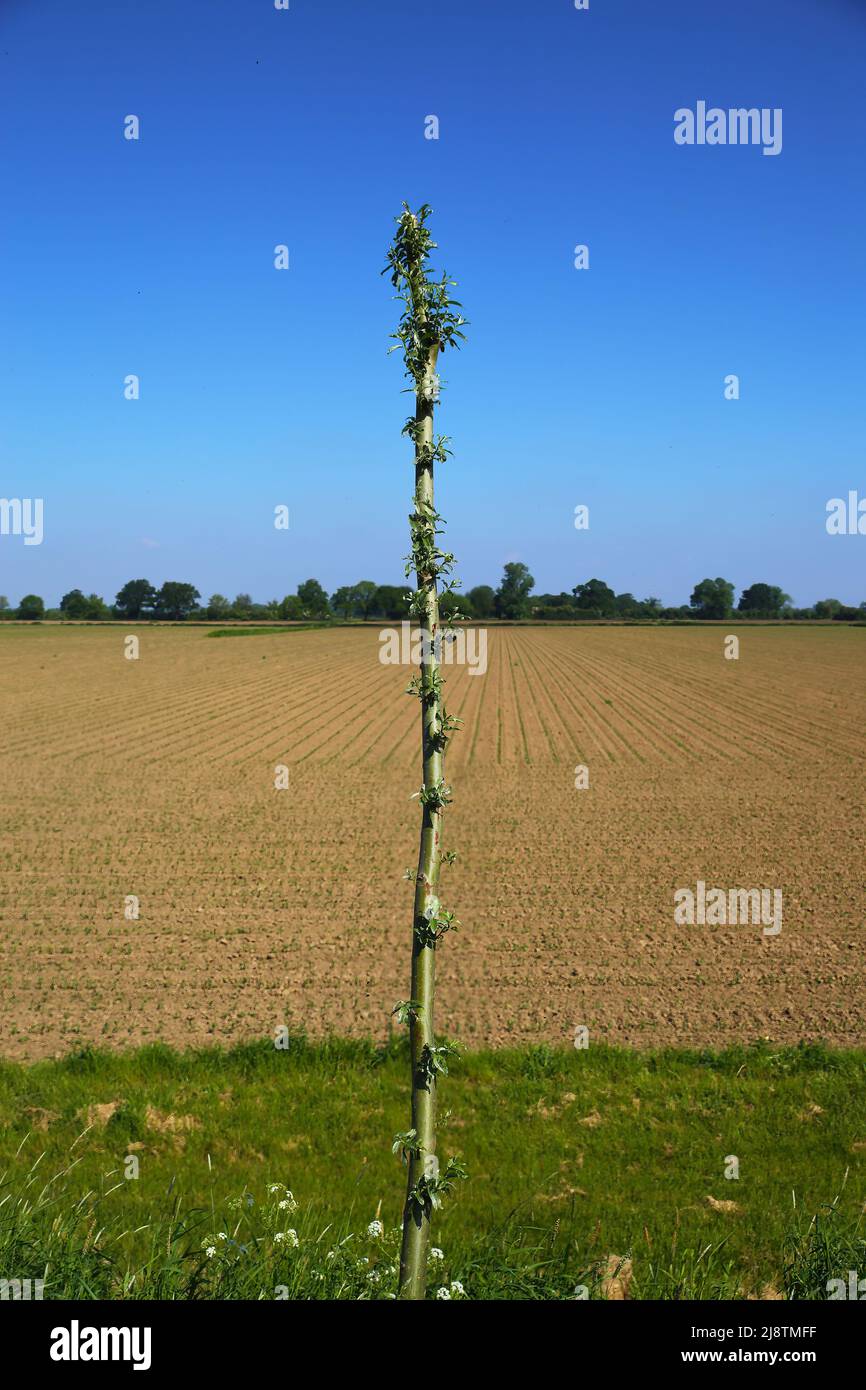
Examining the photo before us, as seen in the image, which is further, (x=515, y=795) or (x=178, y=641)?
(x=178, y=641)

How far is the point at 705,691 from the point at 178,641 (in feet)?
176

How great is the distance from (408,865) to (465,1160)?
368 inches

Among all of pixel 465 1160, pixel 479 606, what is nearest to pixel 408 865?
pixel 465 1160

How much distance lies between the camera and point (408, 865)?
1612 cm

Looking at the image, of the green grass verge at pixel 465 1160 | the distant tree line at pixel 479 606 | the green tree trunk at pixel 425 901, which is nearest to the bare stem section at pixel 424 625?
the green tree trunk at pixel 425 901

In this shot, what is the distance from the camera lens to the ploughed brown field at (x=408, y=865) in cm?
1002

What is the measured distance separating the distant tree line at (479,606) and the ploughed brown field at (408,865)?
72058mm

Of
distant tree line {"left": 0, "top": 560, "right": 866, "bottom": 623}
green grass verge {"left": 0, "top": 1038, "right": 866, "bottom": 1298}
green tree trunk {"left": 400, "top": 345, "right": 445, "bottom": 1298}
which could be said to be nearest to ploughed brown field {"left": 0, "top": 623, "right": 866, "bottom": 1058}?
green grass verge {"left": 0, "top": 1038, "right": 866, "bottom": 1298}

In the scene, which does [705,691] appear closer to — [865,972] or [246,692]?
[246,692]

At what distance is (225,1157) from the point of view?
22.4ft

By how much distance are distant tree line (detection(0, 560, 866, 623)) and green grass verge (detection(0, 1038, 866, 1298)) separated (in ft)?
305

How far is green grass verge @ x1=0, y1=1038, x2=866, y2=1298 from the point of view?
387 centimetres
